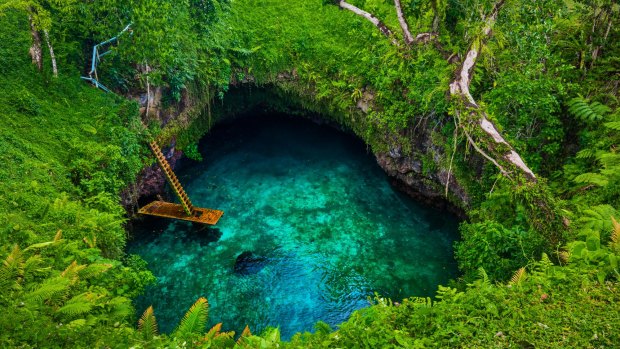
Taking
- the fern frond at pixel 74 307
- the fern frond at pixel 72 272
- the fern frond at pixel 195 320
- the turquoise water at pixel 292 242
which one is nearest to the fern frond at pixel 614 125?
the turquoise water at pixel 292 242

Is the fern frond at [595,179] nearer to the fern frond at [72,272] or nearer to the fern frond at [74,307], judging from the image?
the fern frond at [74,307]

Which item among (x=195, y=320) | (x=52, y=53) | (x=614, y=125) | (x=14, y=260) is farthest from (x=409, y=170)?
(x=52, y=53)

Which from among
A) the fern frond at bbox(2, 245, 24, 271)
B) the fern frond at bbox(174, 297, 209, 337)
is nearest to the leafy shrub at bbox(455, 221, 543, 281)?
the fern frond at bbox(174, 297, 209, 337)

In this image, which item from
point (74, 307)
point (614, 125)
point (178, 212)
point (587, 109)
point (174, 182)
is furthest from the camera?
point (178, 212)

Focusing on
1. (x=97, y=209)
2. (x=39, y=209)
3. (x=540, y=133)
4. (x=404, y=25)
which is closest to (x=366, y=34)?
(x=404, y=25)

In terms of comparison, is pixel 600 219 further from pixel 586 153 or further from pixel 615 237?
pixel 586 153
